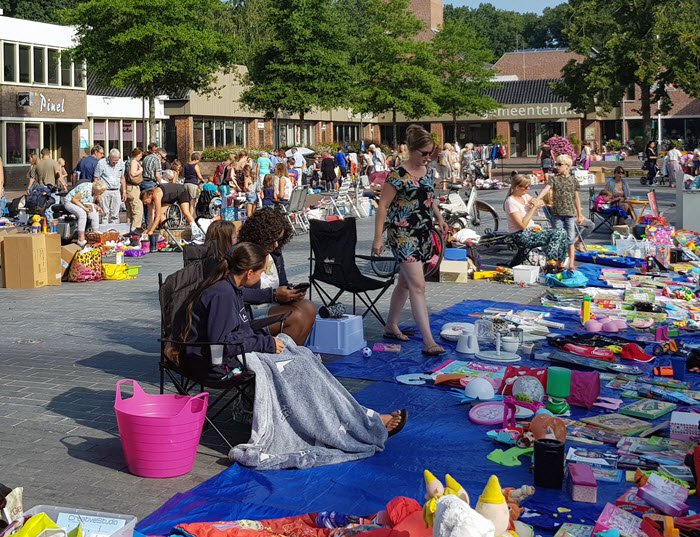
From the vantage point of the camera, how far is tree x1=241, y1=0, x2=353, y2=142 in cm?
4056

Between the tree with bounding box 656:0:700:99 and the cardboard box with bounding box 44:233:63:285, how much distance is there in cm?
3804

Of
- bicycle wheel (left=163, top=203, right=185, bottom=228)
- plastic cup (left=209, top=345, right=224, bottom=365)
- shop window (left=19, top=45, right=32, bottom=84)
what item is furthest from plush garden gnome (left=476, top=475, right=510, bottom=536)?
shop window (left=19, top=45, right=32, bottom=84)

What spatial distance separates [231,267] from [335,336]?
2.59 meters

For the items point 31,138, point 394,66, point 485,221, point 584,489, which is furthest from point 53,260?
point 394,66

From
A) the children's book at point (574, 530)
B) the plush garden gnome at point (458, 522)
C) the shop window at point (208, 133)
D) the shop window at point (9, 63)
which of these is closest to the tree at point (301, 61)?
the shop window at point (208, 133)

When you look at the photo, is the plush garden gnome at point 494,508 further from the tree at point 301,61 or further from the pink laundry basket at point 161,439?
the tree at point 301,61

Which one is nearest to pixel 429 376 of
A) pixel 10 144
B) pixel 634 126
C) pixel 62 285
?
pixel 62 285

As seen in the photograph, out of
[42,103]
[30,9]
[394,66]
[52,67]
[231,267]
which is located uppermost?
[30,9]

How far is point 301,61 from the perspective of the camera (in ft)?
134

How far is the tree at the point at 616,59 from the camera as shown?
4450 centimetres

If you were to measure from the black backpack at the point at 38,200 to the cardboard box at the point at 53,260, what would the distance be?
7.31m

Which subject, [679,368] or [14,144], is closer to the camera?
[679,368]

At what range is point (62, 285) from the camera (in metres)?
12.5

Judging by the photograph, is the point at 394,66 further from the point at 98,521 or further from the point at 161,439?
the point at 98,521
